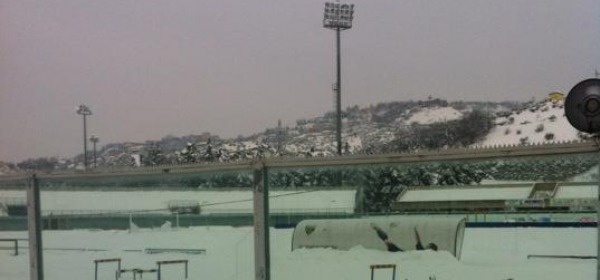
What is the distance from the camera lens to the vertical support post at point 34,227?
16.1ft

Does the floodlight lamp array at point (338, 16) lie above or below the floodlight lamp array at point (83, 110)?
above

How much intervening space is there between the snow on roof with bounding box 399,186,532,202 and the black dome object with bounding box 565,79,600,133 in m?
0.80

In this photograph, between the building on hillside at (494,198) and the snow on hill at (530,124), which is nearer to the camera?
the building on hillside at (494,198)

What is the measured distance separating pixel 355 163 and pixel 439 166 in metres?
0.52

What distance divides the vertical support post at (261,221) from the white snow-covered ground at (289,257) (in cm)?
36

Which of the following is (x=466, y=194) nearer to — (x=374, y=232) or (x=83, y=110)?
(x=374, y=232)

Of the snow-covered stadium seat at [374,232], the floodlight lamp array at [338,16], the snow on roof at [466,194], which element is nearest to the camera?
the snow on roof at [466,194]

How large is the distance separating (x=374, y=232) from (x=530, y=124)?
299ft

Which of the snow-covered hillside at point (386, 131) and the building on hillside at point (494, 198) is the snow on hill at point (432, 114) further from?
the building on hillside at point (494, 198)

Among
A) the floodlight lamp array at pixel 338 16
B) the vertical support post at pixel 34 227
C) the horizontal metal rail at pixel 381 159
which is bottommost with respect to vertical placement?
the vertical support post at pixel 34 227

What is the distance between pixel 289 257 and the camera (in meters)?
4.41

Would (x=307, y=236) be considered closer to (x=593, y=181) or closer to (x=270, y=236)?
(x=270, y=236)

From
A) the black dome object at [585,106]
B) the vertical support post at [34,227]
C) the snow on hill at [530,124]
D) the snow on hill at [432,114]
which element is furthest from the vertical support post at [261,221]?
the snow on hill at [432,114]

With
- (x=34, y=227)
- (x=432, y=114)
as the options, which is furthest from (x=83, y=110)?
(x=432, y=114)
